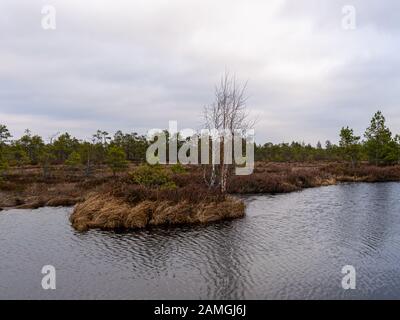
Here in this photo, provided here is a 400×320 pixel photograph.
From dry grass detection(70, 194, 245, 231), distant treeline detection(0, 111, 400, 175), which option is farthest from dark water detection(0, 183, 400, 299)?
distant treeline detection(0, 111, 400, 175)

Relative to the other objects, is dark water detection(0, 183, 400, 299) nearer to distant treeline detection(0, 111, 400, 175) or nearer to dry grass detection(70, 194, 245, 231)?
dry grass detection(70, 194, 245, 231)

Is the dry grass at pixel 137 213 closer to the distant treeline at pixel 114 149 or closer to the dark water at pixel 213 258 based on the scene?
the dark water at pixel 213 258

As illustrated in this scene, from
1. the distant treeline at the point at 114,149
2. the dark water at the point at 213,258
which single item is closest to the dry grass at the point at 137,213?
the dark water at the point at 213,258

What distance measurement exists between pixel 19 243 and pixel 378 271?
592 inches

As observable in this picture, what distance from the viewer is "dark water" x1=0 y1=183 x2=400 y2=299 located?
35.3ft

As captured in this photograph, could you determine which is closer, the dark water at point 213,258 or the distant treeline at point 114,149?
the dark water at point 213,258

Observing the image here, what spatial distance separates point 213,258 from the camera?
45.4 ft

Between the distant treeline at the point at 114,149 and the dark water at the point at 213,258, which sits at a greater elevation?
the distant treeline at the point at 114,149

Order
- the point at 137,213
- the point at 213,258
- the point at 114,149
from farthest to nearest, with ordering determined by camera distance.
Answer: the point at 114,149
the point at 137,213
the point at 213,258

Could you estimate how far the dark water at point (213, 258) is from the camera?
1076 cm

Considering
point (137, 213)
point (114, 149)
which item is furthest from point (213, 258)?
point (114, 149)

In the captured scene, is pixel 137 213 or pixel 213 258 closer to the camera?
pixel 213 258

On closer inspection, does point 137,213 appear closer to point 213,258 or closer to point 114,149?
point 213,258
